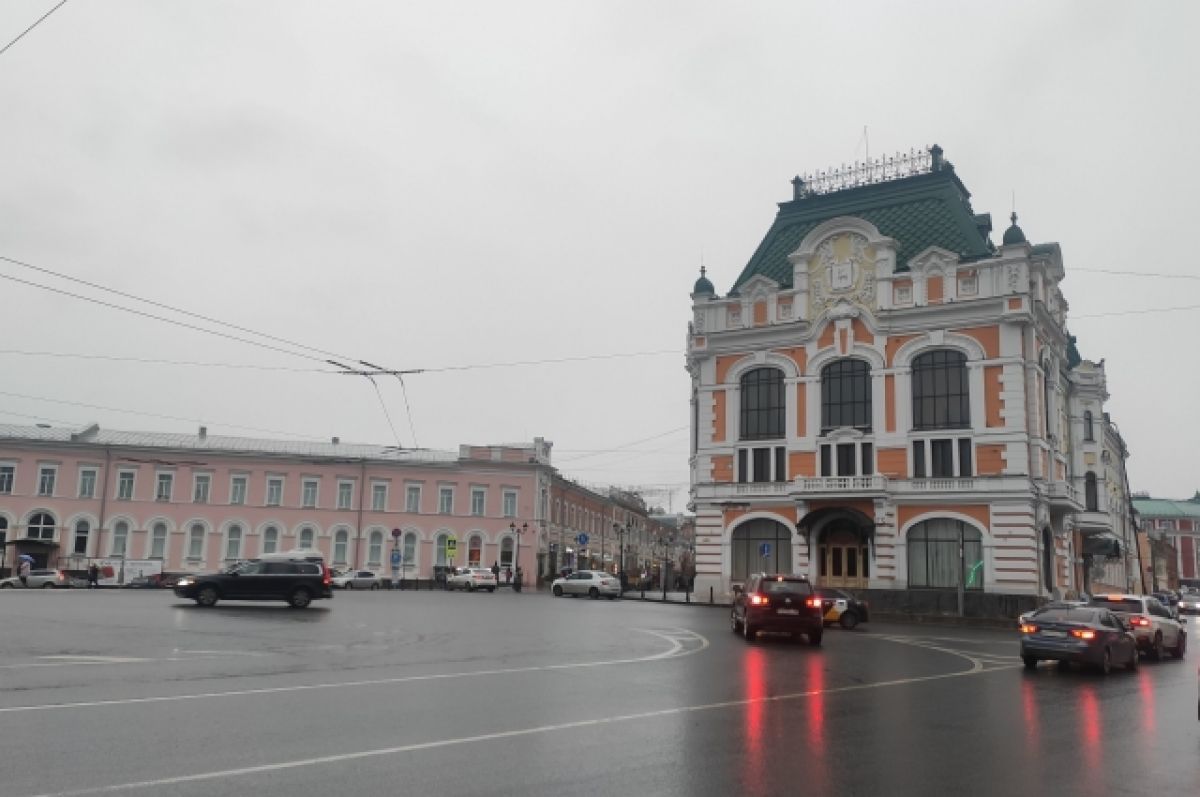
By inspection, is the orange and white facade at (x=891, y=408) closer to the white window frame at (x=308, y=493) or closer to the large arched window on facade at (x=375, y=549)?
the large arched window on facade at (x=375, y=549)

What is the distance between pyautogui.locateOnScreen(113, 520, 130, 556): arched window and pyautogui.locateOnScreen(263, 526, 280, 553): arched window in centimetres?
866

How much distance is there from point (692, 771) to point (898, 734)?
10.4 feet

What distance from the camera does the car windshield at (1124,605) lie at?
23.2 metres

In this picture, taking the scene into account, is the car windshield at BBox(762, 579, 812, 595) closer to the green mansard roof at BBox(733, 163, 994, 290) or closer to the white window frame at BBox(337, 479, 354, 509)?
the green mansard roof at BBox(733, 163, 994, 290)

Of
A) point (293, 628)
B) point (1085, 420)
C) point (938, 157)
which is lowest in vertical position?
point (293, 628)

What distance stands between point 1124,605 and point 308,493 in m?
55.0

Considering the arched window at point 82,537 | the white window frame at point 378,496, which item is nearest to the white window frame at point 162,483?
the arched window at point 82,537

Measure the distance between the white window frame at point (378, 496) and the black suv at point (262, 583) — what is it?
37.8 m

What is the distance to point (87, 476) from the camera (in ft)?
211

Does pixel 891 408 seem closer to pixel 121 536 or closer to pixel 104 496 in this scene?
pixel 121 536

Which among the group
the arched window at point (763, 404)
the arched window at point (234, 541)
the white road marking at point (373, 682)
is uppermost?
the arched window at point (763, 404)

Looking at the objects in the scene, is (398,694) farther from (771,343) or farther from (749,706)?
(771,343)

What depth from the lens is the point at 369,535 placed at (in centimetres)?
6775

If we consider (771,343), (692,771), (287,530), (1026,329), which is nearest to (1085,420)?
(1026,329)
